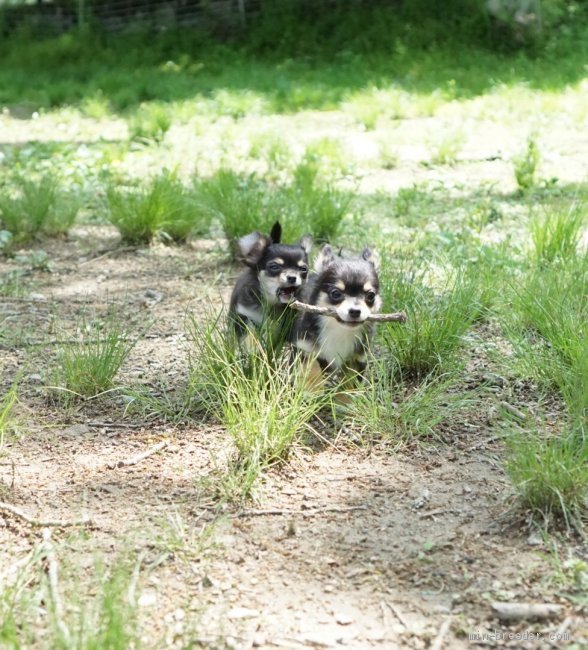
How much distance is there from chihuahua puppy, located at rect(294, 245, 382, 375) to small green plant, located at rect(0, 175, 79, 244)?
12.3ft

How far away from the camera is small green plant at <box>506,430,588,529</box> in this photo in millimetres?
3363

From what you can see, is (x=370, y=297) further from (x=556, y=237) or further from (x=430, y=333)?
(x=556, y=237)

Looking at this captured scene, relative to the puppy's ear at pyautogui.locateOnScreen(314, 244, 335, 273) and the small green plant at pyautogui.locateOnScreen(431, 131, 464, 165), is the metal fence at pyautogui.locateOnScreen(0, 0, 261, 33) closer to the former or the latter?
the small green plant at pyautogui.locateOnScreen(431, 131, 464, 165)

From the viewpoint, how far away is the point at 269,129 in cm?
1173

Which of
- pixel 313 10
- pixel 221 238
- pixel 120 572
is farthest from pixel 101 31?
pixel 120 572

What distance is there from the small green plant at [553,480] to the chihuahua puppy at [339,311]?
3.77 feet

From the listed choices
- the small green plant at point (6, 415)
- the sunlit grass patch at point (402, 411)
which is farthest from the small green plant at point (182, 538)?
the sunlit grass patch at point (402, 411)

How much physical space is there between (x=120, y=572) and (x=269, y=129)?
9520mm

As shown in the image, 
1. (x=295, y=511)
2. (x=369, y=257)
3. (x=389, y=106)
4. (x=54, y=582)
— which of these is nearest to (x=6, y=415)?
(x=54, y=582)

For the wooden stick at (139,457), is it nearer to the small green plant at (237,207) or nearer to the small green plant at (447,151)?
the small green plant at (237,207)

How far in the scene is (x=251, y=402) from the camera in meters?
3.91

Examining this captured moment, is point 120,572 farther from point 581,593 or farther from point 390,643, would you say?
point 581,593

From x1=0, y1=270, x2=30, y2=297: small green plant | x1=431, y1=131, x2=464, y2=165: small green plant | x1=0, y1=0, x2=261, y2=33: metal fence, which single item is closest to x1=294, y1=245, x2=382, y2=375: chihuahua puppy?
x1=0, y1=270, x2=30, y2=297: small green plant

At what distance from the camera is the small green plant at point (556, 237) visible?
5.82 meters
